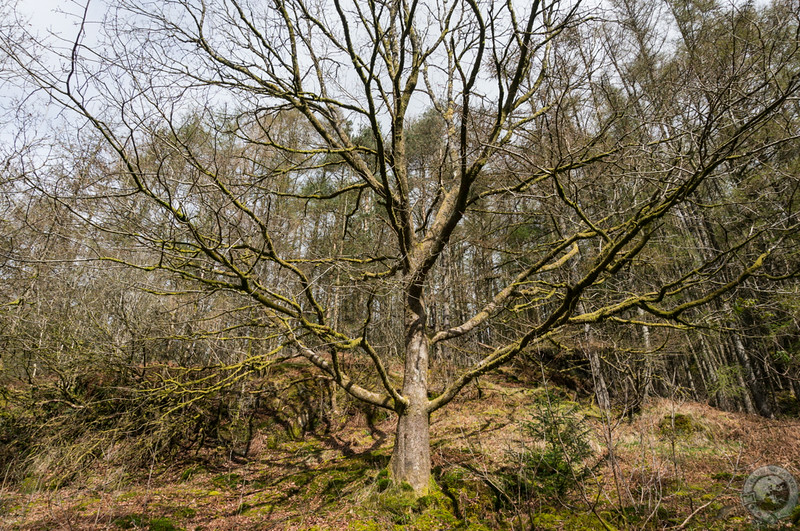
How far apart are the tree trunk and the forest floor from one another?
20 cm

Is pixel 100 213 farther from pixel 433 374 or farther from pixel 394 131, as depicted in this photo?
pixel 433 374

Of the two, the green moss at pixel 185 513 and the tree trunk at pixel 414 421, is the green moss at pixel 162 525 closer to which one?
Result: the green moss at pixel 185 513

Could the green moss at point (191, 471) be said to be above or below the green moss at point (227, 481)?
above

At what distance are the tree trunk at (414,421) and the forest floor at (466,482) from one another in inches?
7.9

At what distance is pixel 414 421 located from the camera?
173 inches

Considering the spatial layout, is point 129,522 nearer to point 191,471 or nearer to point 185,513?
point 185,513

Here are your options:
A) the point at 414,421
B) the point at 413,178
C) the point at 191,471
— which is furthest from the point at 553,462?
the point at 191,471

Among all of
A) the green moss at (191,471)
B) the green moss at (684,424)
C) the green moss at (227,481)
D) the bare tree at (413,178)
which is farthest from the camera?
the green moss at (684,424)

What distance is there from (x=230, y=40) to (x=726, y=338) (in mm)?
13377

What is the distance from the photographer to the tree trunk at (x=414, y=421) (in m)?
4.20

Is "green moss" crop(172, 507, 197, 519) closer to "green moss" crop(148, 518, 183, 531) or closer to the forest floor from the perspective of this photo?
the forest floor

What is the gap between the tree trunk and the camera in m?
4.20

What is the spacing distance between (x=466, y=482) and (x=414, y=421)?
3.95 feet

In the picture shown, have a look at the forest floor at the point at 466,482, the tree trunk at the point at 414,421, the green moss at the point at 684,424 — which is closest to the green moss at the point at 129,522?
the forest floor at the point at 466,482
